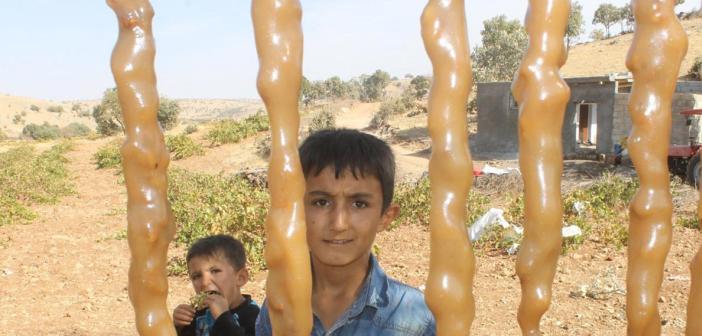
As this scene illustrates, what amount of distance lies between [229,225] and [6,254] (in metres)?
2.83

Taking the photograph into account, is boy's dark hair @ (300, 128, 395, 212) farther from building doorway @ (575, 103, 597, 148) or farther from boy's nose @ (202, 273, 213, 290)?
building doorway @ (575, 103, 597, 148)

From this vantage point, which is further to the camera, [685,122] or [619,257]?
[685,122]

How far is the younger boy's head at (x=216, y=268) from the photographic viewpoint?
2809 mm

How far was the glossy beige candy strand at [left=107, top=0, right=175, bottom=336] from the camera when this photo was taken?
1086 mm

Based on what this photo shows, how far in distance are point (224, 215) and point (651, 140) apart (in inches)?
303

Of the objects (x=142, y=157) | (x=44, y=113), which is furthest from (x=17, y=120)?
(x=142, y=157)

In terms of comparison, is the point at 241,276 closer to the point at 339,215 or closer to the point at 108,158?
the point at 339,215

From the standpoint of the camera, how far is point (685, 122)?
14.5 m

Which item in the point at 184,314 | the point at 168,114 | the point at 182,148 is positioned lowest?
the point at 182,148

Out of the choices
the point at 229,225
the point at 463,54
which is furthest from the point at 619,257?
the point at 463,54

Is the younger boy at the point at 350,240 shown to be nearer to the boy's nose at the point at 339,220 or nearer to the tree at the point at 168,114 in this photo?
the boy's nose at the point at 339,220

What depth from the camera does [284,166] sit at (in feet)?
3.49

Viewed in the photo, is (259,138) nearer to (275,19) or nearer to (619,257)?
(619,257)

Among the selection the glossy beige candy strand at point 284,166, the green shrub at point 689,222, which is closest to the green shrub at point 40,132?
the green shrub at point 689,222
